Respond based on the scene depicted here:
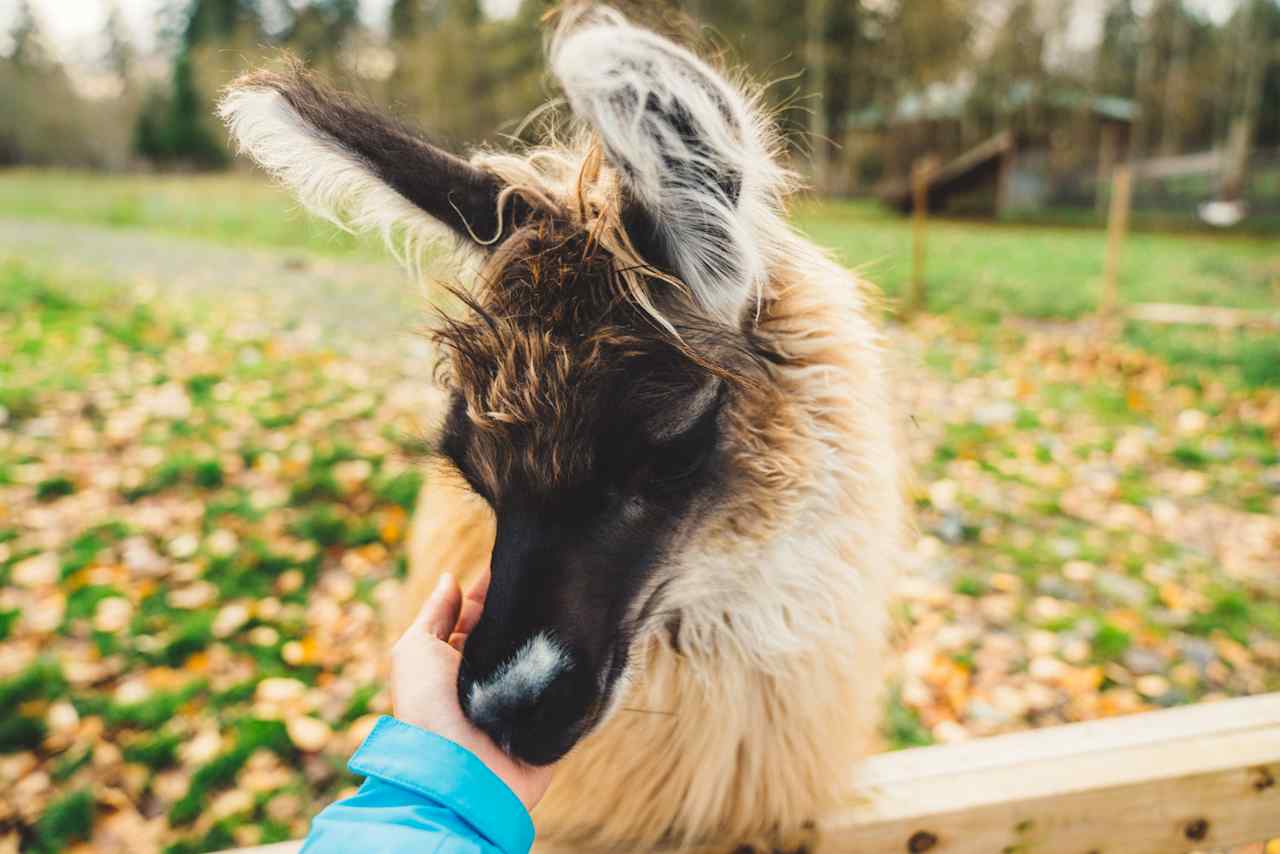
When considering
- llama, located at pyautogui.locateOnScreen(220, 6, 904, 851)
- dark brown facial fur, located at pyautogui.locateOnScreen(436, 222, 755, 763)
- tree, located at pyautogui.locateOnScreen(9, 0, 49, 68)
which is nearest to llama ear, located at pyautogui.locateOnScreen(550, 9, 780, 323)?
llama, located at pyautogui.locateOnScreen(220, 6, 904, 851)

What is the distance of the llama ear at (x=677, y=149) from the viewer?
122cm

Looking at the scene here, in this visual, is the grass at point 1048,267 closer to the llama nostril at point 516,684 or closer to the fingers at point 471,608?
the fingers at point 471,608

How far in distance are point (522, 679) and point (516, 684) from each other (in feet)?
0.05

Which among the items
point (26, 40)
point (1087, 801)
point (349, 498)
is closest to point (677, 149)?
point (1087, 801)

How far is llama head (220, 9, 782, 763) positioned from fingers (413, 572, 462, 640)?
25 cm

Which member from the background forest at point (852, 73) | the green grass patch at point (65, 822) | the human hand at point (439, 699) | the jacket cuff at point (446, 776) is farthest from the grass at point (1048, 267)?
the background forest at point (852, 73)

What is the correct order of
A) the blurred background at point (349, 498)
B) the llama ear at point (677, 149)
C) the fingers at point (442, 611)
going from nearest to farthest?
the llama ear at point (677, 149), the fingers at point (442, 611), the blurred background at point (349, 498)

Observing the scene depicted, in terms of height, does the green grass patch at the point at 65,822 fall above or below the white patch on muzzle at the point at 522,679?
below

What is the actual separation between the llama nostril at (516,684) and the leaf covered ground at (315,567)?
1.23 metres

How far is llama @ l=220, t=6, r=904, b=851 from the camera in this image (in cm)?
147

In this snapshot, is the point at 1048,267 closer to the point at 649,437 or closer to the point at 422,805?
the point at 649,437

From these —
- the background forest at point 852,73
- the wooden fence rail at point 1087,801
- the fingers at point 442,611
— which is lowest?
the wooden fence rail at point 1087,801

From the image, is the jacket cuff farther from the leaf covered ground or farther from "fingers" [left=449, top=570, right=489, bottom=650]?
the leaf covered ground

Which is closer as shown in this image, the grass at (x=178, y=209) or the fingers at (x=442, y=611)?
the fingers at (x=442, y=611)
